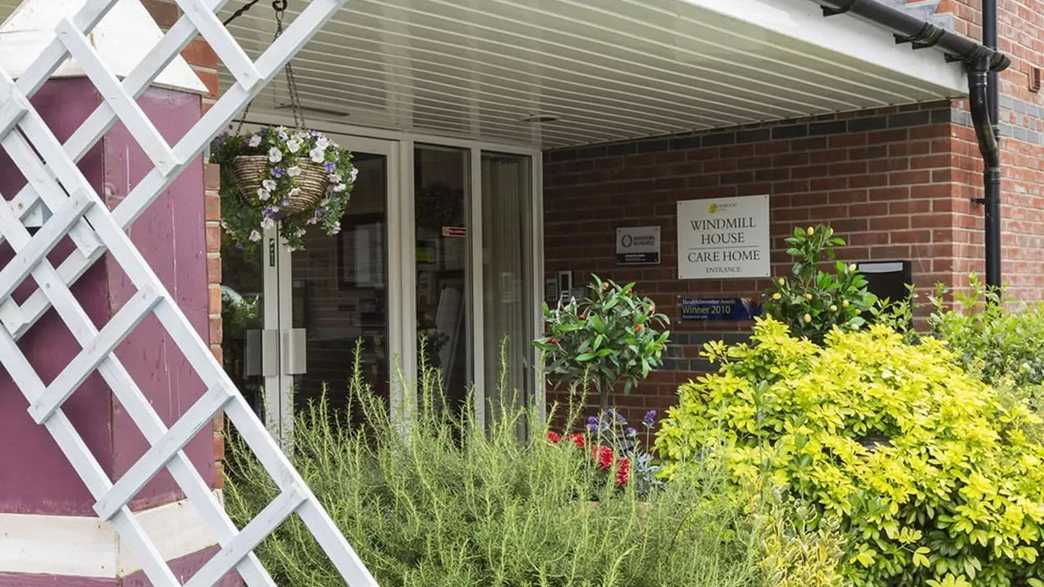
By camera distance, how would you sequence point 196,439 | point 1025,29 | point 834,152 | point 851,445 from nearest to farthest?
point 196,439
point 851,445
point 834,152
point 1025,29

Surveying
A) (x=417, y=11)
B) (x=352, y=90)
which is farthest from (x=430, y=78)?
(x=417, y=11)

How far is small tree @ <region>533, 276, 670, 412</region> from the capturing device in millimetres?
5090

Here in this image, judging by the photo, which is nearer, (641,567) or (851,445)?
(641,567)

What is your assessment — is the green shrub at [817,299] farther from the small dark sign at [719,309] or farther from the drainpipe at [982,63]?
the small dark sign at [719,309]

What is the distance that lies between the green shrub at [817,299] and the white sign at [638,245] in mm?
2082

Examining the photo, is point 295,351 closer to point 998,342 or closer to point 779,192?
point 779,192

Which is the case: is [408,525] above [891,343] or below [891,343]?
below

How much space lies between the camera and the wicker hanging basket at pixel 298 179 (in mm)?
4480

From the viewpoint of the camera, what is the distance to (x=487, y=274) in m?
8.69

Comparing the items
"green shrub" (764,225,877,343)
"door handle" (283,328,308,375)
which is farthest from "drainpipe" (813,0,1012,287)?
"door handle" (283,328,308,375)

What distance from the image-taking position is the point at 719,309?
26.4 ft

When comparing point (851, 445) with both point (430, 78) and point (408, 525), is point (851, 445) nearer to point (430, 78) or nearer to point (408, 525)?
point (408, 525)

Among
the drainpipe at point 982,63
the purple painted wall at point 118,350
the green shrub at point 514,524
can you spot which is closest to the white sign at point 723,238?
the drainpipe at point 982,63

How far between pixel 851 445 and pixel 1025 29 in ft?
16.6
